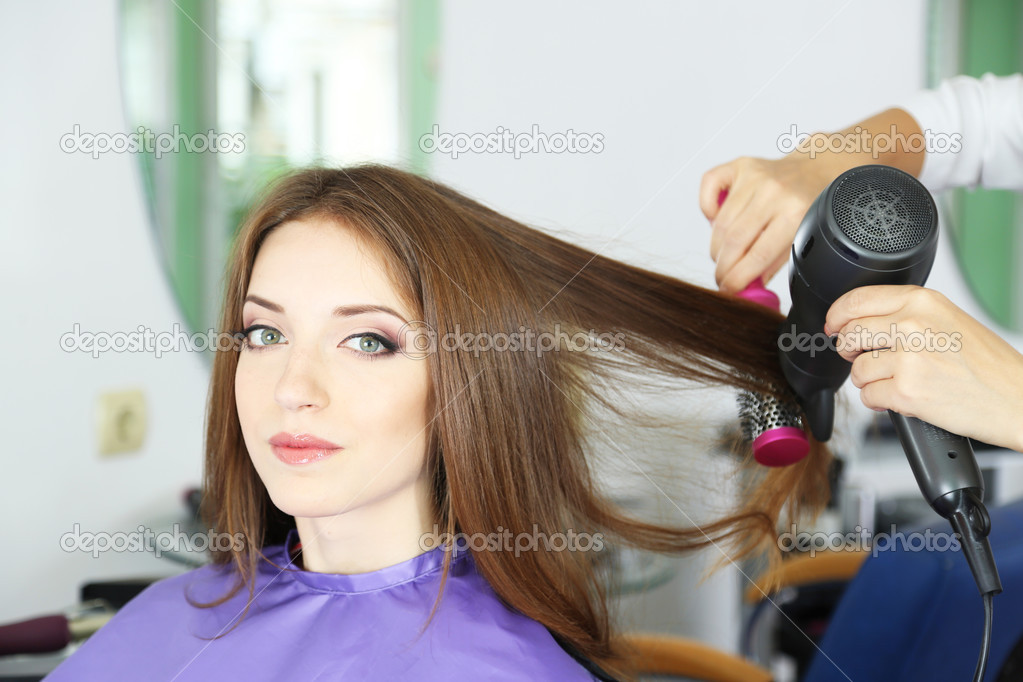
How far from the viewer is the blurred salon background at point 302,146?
136 cm

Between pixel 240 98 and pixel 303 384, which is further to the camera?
pixel 240 98

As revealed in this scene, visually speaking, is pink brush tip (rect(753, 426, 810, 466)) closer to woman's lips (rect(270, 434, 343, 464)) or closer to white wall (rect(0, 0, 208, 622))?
woman's lips (rect(270, 434, 343, 464))

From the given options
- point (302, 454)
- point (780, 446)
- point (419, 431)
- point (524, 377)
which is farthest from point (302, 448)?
point (780, 446)

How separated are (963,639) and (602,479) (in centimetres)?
44

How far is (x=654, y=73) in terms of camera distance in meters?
1.62

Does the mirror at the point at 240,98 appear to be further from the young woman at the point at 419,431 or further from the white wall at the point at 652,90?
the young woman at the point at 419,431

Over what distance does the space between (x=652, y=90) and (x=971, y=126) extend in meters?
0.75

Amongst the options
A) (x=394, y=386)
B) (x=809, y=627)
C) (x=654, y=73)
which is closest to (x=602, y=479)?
(x=394, y=386)

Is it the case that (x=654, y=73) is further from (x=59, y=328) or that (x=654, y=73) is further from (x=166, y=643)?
(x=166, y=643)

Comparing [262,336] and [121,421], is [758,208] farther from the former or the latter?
[121,421]

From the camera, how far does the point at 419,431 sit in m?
0.88

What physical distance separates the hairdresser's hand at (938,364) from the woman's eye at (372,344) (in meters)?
0.43

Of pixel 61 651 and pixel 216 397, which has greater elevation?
pixel 216 397

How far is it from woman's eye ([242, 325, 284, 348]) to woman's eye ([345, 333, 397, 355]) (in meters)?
0.10
